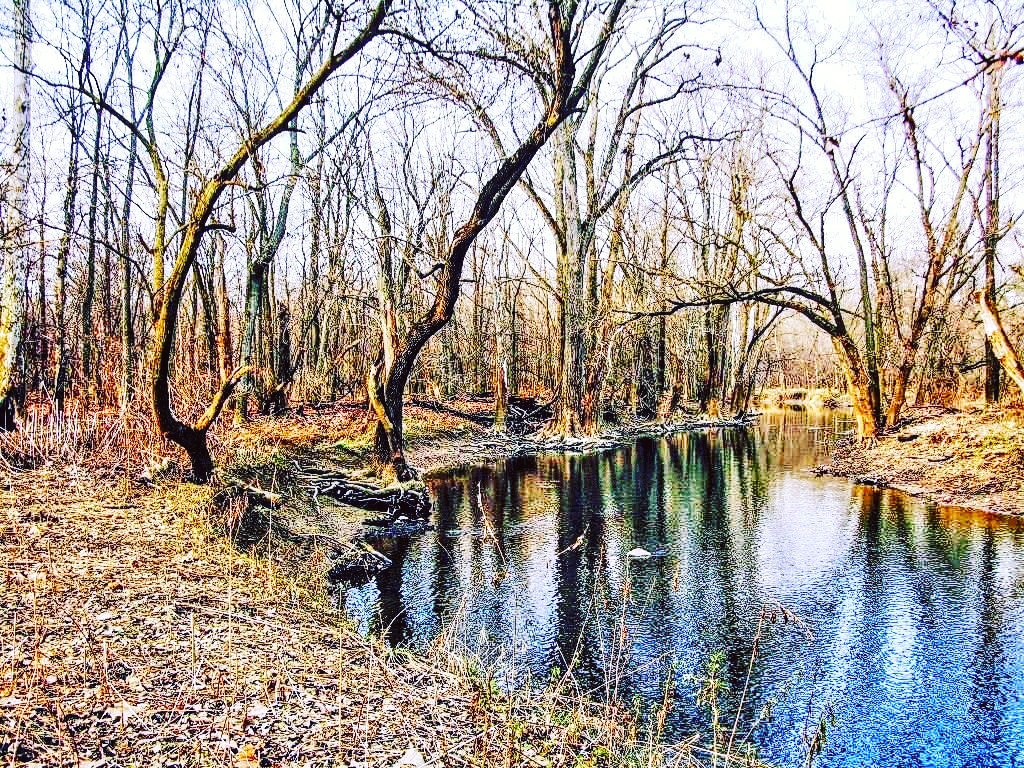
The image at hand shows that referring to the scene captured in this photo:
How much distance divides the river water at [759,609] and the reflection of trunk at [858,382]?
250 inches

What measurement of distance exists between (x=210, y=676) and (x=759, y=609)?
231 inches

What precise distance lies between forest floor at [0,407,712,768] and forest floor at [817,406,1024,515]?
38.2 ft

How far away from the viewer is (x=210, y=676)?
187 inches

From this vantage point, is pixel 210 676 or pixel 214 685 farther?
pixel 210 676

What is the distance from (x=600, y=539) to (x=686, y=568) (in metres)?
1.98

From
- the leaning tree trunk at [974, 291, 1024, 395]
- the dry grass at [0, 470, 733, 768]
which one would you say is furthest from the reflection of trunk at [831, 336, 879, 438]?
the dry grass at [0, 470, 733, 768]

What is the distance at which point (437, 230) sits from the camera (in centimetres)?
3042

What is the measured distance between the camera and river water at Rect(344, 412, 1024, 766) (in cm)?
587

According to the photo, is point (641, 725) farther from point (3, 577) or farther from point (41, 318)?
point (41, 318)

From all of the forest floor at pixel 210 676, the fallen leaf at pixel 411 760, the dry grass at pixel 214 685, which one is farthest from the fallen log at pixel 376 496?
the fallen leaf at pixel 411 760

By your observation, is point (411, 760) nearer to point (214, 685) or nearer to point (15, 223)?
point (214, 685)

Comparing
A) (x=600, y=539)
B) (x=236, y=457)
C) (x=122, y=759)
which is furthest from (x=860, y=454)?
(x=122, y=759)

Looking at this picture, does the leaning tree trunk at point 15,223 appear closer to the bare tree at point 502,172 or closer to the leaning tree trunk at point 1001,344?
the bare tree at point 502,172

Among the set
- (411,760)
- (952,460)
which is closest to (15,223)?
(411,760)
